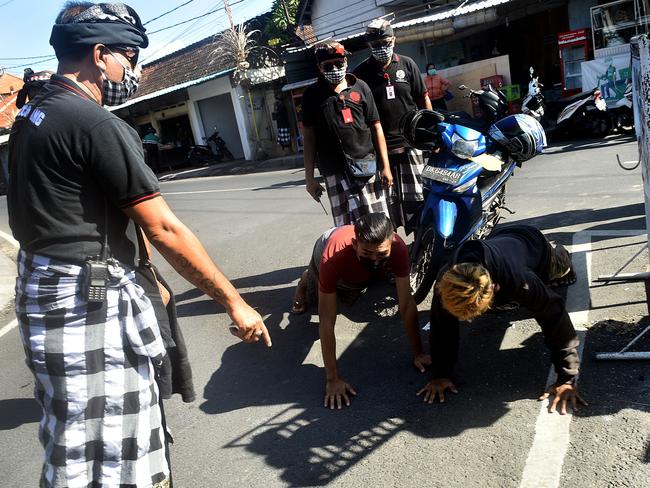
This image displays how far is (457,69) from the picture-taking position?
1367 cm

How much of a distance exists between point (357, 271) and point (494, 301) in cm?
89

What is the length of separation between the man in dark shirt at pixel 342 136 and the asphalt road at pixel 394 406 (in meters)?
0.81

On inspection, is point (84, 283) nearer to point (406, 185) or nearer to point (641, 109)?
point (641, 109)

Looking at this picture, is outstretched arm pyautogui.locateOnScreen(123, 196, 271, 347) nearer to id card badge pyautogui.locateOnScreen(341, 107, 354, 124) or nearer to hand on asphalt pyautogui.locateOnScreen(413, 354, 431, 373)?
hand on asphalt pyautogui.locateOnScreen(413, 354, 431, 373)

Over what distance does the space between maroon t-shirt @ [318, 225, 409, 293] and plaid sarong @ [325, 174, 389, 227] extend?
111cm

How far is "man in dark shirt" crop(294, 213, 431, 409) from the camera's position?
10.2ft

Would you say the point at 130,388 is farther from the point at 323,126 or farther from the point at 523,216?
the point at 523,216

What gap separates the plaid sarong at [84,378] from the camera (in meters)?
1.72

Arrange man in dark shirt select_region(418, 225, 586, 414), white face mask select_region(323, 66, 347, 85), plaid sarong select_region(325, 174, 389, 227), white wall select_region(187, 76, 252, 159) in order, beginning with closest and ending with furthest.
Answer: man in dark shirt select_region(418, 225, 586, 414) → white face mask select_region(323, 66, 347, 85) → plaid sarong select_region(325, 174, 389, 227) → white wall select_region(187, 76, 252, 159)

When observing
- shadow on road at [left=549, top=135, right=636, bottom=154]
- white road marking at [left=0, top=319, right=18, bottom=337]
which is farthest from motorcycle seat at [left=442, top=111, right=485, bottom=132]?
shadow on road at [left=549, top=135, right=636, bottom=154]

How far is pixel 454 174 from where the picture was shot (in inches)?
153

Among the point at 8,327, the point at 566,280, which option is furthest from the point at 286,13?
the point at 566,280

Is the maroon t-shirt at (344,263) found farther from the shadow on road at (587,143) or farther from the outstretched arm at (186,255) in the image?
the shadow on road at (587,143)

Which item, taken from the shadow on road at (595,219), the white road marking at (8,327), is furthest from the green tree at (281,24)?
the shadow on road at (595,219)
